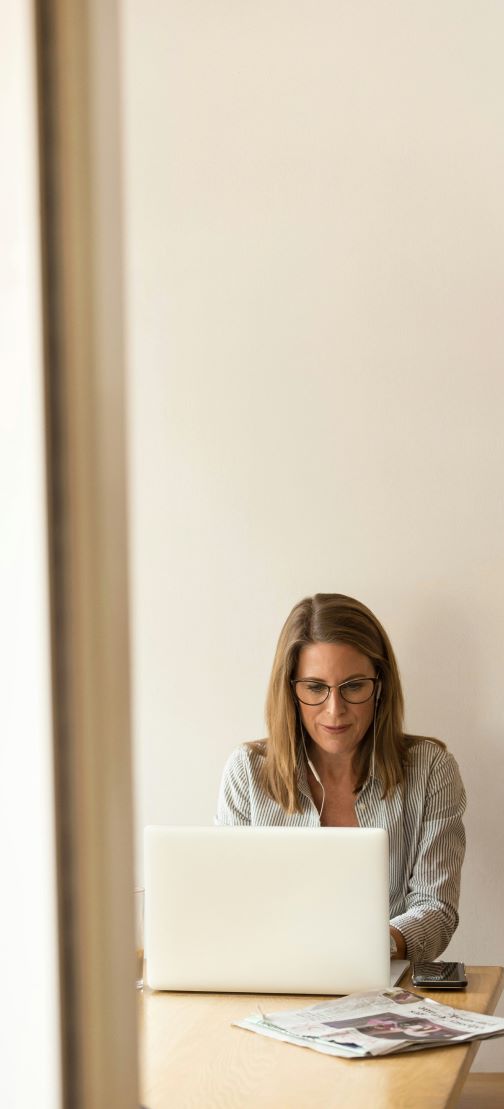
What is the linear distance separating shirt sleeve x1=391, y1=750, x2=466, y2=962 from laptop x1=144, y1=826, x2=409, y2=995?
0.37 m

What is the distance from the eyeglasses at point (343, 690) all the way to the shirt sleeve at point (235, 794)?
20 centimetres

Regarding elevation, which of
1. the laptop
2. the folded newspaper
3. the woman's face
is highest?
the woman's face

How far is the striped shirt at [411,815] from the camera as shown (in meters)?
2.34

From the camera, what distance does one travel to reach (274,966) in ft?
6.00

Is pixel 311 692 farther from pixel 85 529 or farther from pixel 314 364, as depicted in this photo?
pixel 85 529

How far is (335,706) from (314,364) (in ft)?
2.93

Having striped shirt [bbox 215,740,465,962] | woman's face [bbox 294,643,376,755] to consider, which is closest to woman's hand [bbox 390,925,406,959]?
striped shirt [bbox 215,740,465,962]

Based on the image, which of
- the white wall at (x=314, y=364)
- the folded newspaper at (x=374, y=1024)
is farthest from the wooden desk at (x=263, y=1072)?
the white wall at (x=314, y=364)

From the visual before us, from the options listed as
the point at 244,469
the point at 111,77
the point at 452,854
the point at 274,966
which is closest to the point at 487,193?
the point at 244,469

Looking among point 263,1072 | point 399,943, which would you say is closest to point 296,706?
point 399,943

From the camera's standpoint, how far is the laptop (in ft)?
→ 5.92

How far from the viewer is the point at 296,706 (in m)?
2.58

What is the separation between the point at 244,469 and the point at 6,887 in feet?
8.09

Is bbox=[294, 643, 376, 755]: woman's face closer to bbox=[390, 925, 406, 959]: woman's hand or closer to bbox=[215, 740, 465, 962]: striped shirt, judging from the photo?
bbox=[215, 740, 465, 962]: striped shirt
